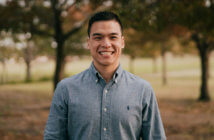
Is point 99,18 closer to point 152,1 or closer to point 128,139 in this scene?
point 128,139

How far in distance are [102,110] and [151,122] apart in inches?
17.6

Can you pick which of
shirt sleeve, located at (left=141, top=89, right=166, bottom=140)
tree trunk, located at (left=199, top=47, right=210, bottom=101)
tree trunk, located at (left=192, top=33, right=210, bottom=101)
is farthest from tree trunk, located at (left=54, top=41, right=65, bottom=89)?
shirt sleeve, located at (left=141, top=89, right=166, bottom=140)

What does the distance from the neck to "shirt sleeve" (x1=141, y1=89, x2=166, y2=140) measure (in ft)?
1.25

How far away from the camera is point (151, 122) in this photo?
7.14 ft

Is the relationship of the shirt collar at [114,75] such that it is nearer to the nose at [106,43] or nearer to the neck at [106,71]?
the neck at [106,71]

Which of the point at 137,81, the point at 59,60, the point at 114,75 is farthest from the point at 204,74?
the point at 114,75

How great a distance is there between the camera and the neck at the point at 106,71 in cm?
224

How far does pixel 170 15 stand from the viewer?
8648 millimetres

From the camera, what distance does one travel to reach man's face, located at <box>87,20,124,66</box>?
2.18 metres

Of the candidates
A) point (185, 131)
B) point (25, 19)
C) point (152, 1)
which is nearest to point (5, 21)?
point (25, 19)

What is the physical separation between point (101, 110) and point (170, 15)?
7.26 m

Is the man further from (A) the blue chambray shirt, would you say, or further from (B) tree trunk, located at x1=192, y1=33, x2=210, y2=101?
(B) tree trunk, located at x1=192, y1=33, x2=210, y2=101

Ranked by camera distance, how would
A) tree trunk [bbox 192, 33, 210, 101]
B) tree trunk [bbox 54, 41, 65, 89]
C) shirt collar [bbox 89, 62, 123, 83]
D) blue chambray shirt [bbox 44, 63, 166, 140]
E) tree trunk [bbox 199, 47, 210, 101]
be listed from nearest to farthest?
1. blue chambray shirt [bbox 44, 63, 166, 140]
2. shirt collar [bbox 89, 62, 123, 83]
3. tree trunk [bbox 54, 41, 65, 89]
4. tree trunk [bbox 192, 33, 210, 101]
5. tree trunk [bbox 199, 47, 210, 101]

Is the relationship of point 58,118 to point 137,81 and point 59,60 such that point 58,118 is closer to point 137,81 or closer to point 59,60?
point 137,81
